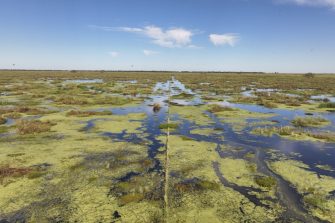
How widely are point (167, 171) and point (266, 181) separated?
5187mm

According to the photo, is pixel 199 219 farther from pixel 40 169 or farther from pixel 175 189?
pixel 40 169

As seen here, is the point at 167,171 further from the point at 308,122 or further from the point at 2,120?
the point at 2,120

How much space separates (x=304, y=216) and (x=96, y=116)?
24783mm

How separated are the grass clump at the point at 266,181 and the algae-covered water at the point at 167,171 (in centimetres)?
5

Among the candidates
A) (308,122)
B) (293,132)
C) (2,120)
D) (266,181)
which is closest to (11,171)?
(266,181)

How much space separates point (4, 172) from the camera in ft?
47.3

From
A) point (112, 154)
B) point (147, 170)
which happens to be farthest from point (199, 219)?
point (112, 154)

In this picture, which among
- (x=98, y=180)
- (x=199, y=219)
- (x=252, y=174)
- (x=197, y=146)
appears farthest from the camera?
(x=197, y=146)

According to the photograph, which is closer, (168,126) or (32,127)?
(32,127)

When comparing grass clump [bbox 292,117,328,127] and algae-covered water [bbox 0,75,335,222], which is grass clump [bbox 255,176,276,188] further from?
grass clump [bbox 292,117,328,127]

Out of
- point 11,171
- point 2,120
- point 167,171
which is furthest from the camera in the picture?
point 2,120

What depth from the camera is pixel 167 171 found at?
15.2 m

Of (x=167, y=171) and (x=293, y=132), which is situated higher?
(x=293, y=132)

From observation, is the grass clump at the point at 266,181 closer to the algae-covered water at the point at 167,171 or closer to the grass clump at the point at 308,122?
the algae-covered water at the point at 167,171
